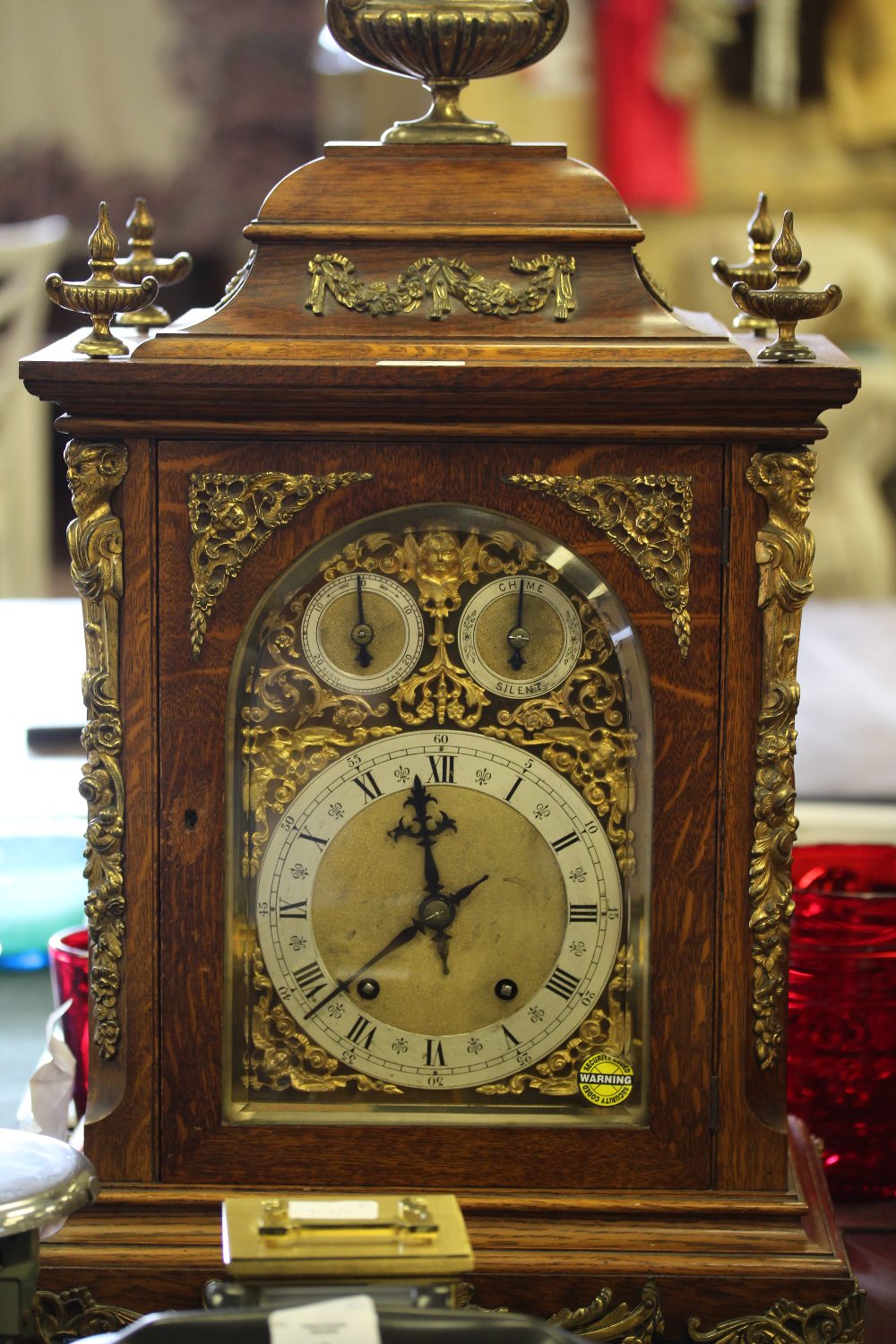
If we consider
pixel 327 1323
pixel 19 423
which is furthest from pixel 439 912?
pixel 19 423

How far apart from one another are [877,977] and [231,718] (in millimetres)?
483

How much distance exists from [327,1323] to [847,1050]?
1.85 feet

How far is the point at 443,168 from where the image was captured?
1043 mm

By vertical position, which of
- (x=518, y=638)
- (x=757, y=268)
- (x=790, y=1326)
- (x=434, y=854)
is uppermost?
(x=757, y=268)

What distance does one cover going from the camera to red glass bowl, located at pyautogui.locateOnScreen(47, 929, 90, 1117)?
1302mm

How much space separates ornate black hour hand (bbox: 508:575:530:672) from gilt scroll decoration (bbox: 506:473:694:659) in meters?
0.06

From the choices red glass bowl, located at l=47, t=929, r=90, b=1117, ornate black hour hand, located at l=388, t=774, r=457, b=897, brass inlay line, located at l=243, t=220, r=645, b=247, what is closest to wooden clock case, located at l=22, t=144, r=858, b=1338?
brass inlay line, located at l=243, t=220, r=645, b=247

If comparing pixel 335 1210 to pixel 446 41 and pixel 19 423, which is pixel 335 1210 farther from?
pixel 19 423

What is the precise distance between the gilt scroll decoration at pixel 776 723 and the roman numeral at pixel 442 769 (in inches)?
6.8

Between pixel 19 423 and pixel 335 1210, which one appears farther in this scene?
pixel 19 423

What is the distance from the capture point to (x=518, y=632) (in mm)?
1045

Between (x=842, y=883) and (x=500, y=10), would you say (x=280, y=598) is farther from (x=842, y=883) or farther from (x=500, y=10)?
(x=842, y=883)

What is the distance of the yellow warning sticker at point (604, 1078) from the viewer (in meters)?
A: 1.07

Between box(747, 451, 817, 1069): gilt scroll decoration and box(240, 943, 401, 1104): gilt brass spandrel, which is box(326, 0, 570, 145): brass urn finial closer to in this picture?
box(747, 451, 817, 1069): gilt scroll decoration
